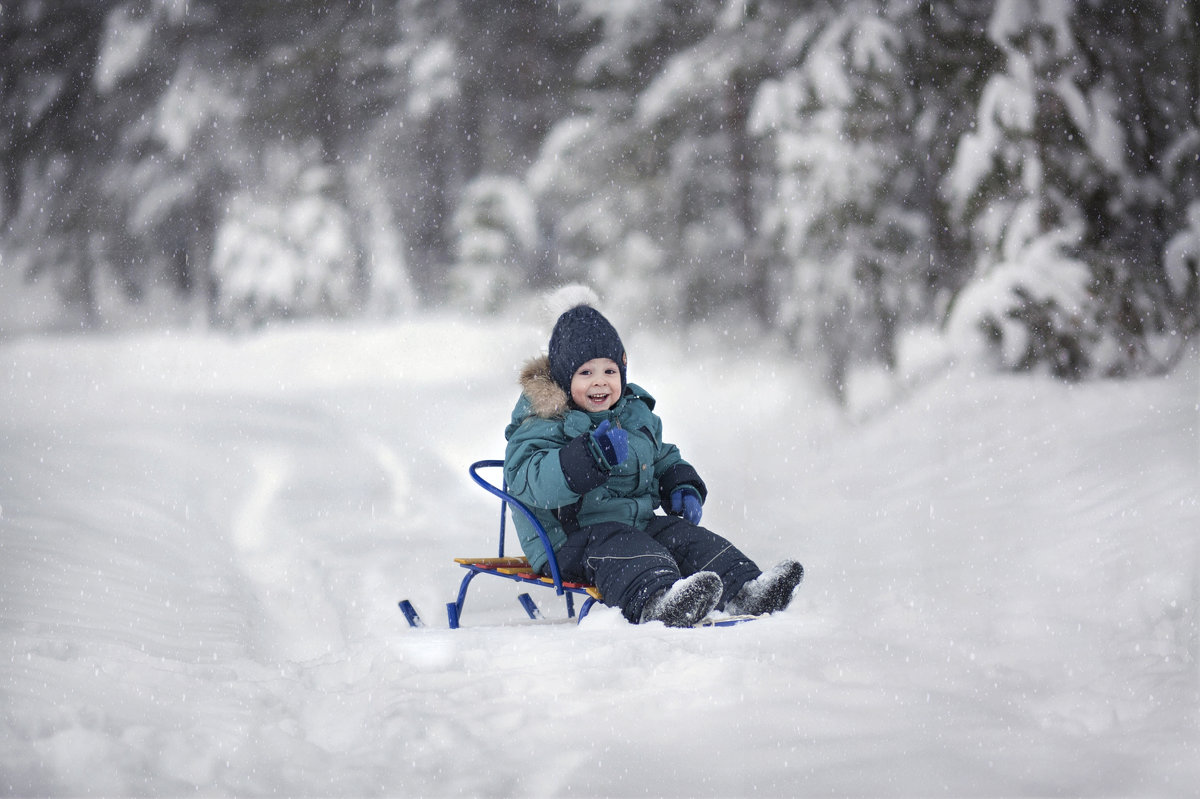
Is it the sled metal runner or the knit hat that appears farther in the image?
the knit hat

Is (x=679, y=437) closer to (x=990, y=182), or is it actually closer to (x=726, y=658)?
(x=990, y=182)

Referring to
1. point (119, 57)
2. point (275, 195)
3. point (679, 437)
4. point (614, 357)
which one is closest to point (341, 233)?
point (275, 195)

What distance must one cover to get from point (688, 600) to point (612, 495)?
90cm

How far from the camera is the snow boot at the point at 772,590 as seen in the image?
350 cm

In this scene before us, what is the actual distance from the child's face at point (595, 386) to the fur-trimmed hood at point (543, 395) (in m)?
0.07

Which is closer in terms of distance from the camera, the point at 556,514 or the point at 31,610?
the point at 31,610

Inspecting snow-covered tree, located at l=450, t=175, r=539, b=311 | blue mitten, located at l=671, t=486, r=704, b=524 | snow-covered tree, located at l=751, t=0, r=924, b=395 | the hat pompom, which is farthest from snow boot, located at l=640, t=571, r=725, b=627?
snow-covered tree, located at l=450, t=175, r=539, b=311

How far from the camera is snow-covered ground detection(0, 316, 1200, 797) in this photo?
2.13 meters

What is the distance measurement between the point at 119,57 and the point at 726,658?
41.5 feet

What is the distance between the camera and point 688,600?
3.22m

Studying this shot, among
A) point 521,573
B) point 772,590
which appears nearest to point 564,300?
point 521,573

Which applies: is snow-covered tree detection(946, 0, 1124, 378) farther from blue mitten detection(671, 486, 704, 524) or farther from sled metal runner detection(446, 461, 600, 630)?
sled metal runner detection(446, 461, 600, 630)

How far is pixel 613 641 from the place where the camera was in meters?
2.94

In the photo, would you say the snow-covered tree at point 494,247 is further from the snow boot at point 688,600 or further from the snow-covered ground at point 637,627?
the snow boot at point 688,600
